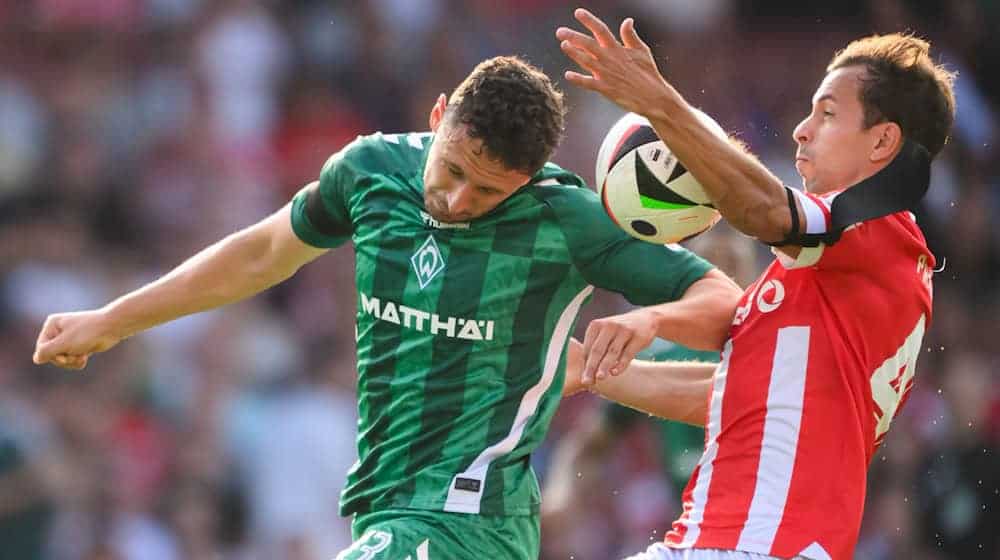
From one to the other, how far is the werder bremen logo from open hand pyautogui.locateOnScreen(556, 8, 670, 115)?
2.90 ft

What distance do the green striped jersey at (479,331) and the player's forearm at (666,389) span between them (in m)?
0.43

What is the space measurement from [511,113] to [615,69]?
583 millimetres

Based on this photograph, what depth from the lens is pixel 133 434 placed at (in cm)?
1002

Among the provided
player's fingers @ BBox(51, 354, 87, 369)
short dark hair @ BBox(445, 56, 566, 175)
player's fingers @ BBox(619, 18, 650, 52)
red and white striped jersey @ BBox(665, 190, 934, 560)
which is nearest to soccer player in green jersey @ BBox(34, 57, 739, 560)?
short dark hair @ BBox(445, 56, 566, 175)

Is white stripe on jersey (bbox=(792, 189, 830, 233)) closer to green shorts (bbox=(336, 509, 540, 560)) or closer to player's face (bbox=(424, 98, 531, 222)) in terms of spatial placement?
player's face (bbox=(424, 98, 531, 222))

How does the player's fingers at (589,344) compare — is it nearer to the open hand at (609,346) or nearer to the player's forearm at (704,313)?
the open hand at (609,346)

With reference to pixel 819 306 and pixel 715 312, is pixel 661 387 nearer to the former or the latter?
pixel 715 312

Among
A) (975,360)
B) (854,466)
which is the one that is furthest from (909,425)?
(854,466)

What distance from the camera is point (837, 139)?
14.4 feet

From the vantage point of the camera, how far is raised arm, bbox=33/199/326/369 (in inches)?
203

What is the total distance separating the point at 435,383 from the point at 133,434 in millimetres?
5758

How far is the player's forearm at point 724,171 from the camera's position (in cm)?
404

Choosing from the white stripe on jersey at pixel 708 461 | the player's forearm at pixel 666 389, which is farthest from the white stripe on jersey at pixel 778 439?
the player's forearm at pixel 666 389

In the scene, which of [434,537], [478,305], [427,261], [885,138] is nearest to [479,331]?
[478,305]
